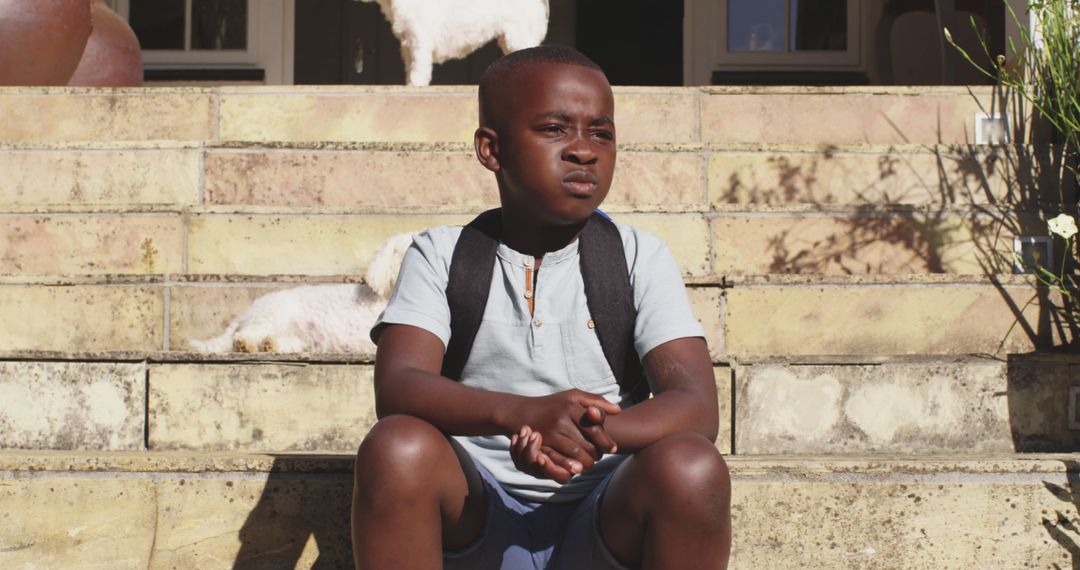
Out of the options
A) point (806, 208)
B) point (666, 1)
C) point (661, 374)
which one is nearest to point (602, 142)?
point (661, 374)

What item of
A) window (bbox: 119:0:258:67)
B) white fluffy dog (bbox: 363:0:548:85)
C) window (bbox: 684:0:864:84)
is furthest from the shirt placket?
window (bbox: 119:0:258:67)

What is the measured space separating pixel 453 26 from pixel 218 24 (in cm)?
340

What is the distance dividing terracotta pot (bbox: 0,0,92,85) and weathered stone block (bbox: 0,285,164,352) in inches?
64.8

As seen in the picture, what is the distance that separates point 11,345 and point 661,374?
2.33 meters

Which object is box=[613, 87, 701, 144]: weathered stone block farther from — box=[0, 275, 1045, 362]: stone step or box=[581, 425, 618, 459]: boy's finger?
box=[581, 425, 618, 459]: boy's finger

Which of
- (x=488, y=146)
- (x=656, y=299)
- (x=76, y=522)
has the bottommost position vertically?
(x=76, y=522)

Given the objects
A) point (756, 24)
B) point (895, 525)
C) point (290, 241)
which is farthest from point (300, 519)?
point (756, 24)

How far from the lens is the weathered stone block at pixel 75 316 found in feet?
11.1

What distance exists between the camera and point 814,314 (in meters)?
3.32

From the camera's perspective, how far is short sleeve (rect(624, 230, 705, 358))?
6.24 ft

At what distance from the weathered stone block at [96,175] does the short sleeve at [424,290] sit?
2262 millimetres

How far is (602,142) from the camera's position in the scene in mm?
1934

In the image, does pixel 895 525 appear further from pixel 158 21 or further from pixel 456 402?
pixel 158 21

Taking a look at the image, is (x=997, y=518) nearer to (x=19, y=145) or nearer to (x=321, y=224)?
(x=321, y=224)
